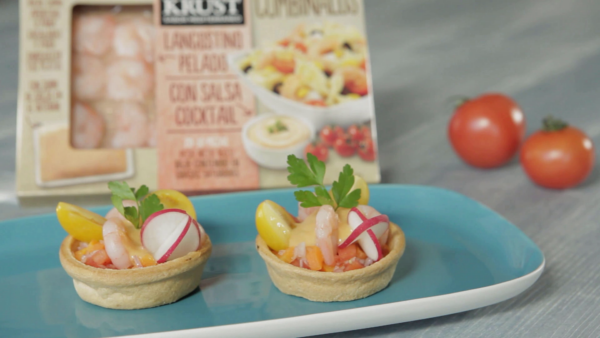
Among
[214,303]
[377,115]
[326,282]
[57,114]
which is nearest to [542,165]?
[377,115]

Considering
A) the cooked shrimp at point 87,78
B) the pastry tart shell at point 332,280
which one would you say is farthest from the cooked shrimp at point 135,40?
the pastry tart shell at point 332,280

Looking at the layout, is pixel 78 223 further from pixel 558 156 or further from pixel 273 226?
pixel 558 156

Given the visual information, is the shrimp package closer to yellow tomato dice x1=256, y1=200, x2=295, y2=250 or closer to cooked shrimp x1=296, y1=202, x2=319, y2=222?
cooked shrimp x1=296, y1=202, x2=319, y2=222

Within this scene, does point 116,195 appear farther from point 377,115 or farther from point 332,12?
point 377,115

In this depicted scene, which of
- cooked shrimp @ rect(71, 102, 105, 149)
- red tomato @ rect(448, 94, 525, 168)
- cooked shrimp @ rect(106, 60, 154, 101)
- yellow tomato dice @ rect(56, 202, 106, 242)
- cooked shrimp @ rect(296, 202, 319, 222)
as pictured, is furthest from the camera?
red tomato @ rect(448, 94, 525, 168)

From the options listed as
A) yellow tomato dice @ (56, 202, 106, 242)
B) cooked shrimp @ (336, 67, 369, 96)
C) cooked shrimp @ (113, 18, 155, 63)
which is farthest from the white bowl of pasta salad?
yellow tomato dice @ (56, 202, 106, 242)

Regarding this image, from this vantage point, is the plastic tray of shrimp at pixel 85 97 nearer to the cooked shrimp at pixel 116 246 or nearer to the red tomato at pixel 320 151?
the red tomato at pixel 320 151

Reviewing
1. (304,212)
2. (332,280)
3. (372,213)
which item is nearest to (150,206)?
(304,212)
